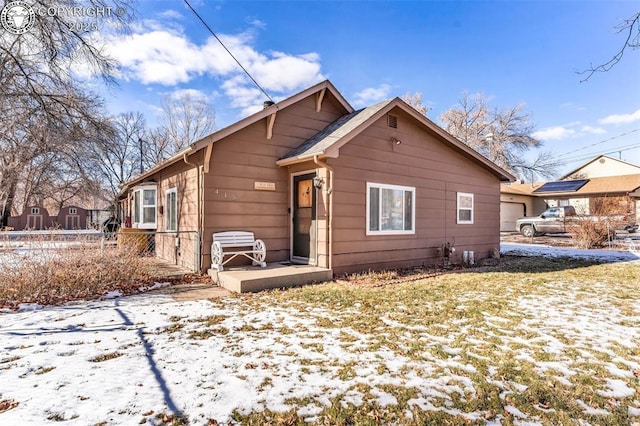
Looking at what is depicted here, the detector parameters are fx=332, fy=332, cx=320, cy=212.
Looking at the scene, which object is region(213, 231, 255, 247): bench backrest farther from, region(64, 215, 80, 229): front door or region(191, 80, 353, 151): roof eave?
region(64, 215, 80, 229): front door

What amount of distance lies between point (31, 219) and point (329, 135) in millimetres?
35619

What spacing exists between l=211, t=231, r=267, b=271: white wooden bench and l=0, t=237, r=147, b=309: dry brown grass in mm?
1470

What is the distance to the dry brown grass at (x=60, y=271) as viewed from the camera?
5184 millimetres

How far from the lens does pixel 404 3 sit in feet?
32.9

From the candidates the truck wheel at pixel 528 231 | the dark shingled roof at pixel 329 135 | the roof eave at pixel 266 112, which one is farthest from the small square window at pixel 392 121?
the truck wheel at pixel 528 231

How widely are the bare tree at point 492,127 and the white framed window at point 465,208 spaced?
19.9 meters

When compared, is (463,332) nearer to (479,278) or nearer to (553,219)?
(479,278)

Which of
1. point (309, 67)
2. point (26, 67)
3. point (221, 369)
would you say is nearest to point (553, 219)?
point (309, 67)

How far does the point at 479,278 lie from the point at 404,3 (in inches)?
328

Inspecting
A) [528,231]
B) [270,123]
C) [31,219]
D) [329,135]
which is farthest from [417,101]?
[31,219]

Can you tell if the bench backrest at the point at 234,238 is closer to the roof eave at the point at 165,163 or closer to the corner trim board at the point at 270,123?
the roof eave at the point at 165,163

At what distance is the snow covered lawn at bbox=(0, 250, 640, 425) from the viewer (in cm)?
230

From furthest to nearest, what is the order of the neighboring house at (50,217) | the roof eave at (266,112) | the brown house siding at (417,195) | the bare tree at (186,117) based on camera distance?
the neighboring house at (50,217), the bare tree at (186,117), the brown house siding at (417,195), the roof eave at (266,112)

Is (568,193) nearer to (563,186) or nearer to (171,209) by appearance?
(563,186)
